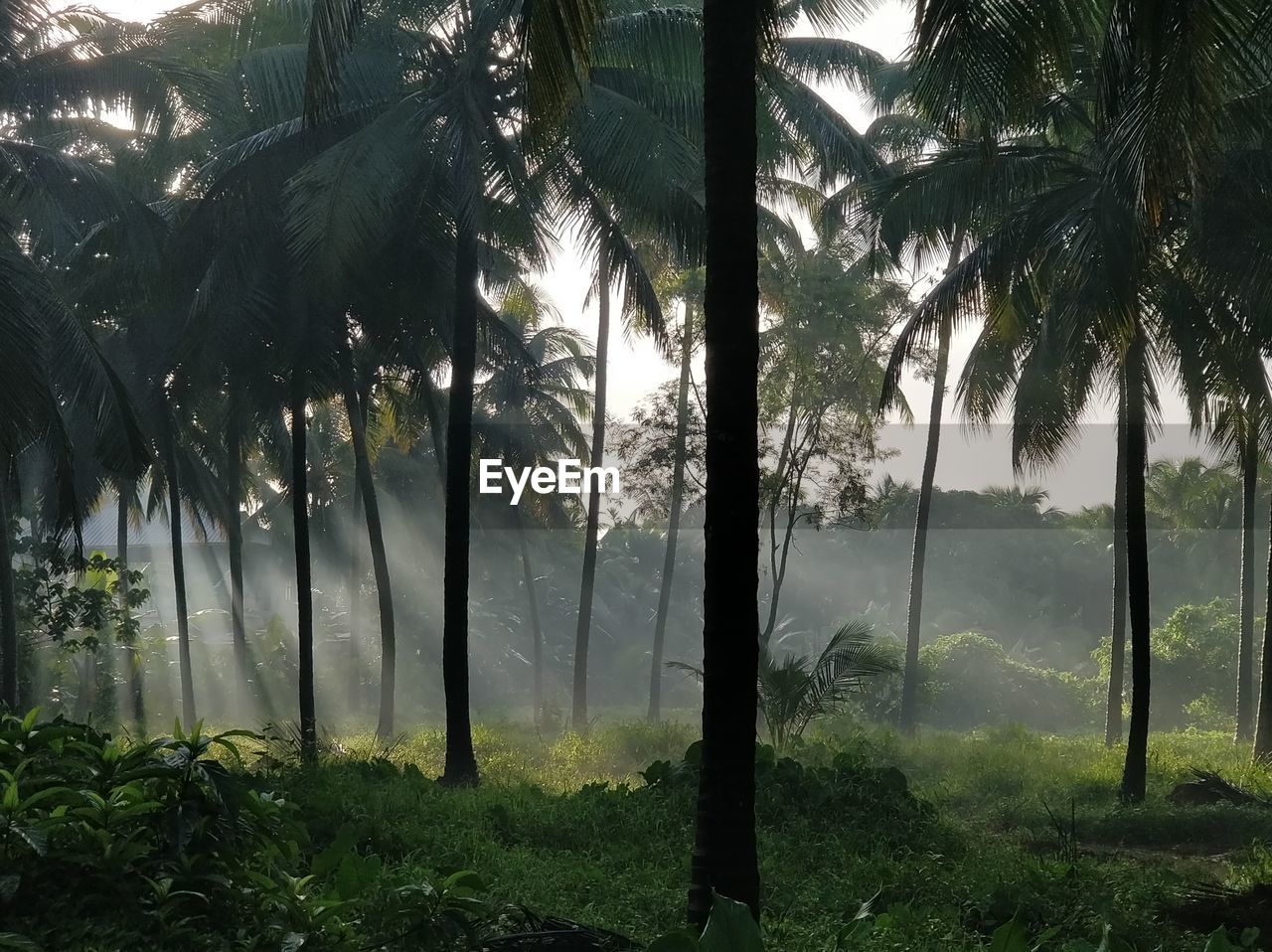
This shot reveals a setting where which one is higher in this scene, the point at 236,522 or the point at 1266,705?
the point at 236,522

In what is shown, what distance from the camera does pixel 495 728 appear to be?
21.0 meters

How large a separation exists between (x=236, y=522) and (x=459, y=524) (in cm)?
1058

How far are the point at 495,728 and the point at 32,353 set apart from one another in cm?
1261

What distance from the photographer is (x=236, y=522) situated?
75.0ft

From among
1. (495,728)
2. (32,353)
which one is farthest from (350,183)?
(495,728)

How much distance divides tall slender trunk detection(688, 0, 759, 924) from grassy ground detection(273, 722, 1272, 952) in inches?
20.3

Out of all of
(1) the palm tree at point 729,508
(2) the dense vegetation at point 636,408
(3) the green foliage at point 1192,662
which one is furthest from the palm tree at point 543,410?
(1) the palm tree at point 729,508

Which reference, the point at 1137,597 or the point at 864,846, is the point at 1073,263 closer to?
the point at 1137,597

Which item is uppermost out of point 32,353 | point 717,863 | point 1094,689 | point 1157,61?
point 1157,61

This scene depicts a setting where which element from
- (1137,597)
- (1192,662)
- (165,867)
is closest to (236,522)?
(1137,597)

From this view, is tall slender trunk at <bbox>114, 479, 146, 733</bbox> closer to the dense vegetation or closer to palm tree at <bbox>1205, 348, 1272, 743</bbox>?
the dense vegetation

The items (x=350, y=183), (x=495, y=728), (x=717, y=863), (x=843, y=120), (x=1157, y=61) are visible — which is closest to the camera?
(x=717, y=863)

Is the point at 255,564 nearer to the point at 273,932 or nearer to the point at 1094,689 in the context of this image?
the point at 1094,689

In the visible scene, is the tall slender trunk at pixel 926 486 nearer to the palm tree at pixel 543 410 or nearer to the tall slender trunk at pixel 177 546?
the palm tree at pixel 543 410
